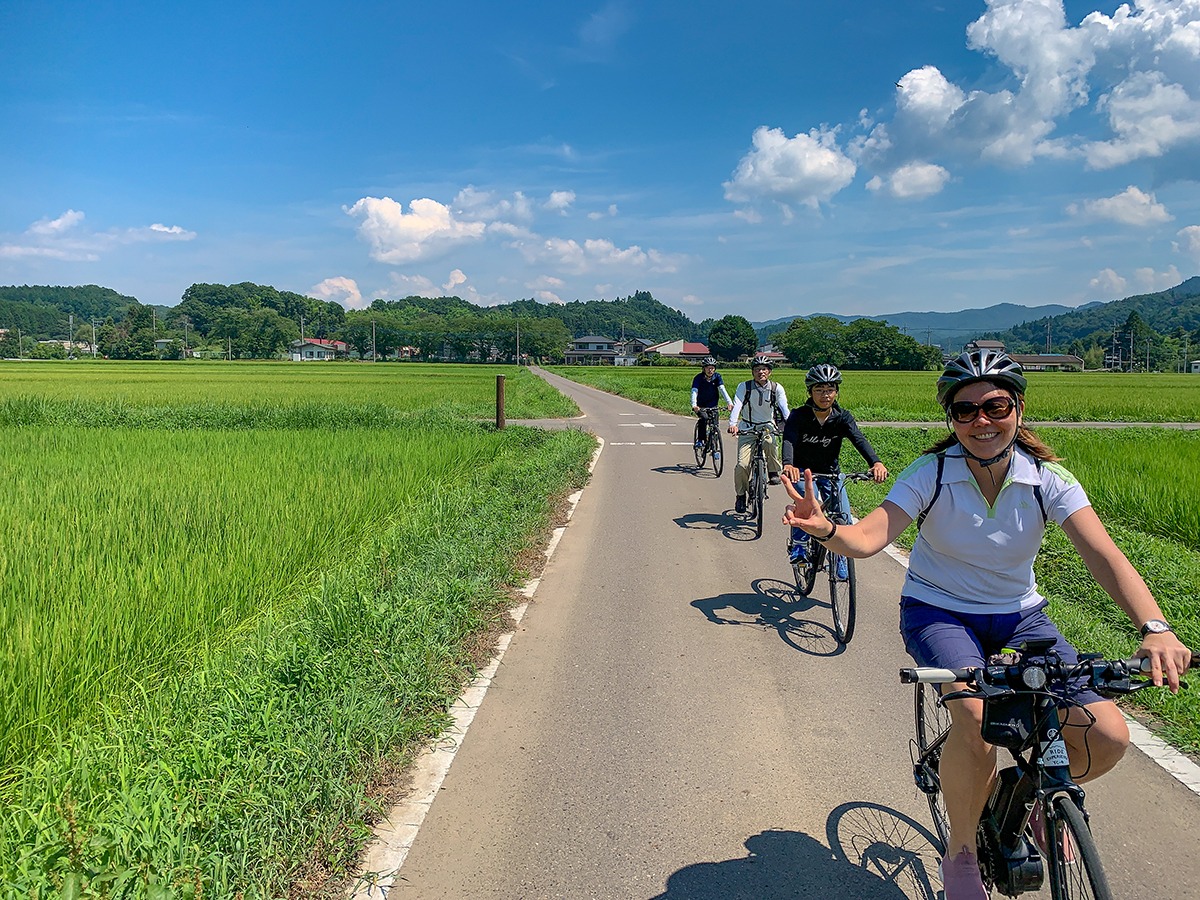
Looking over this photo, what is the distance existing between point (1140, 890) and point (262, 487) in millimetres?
8125

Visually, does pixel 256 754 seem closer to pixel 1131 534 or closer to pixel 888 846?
pixel 888 846

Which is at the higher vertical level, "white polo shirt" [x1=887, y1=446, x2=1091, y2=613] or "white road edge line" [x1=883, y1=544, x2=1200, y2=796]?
"white polo shirt" [x1=887, y1=446, x2=1091, y2=613]

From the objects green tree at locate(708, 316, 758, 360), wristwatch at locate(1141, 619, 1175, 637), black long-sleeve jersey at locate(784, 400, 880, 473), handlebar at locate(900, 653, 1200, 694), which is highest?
green tree at locate(708, 316, 758, 360)

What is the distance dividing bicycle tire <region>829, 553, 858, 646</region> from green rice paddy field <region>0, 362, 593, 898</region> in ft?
7.75

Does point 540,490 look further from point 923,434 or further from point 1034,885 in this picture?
point 923,434

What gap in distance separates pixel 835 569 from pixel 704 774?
2.32 m

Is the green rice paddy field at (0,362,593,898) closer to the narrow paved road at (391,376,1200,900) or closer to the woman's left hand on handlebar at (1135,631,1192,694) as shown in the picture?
the narrow paved road at (391,376,1200,900)

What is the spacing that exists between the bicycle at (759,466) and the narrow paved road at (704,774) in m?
2.10

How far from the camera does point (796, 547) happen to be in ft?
19.4

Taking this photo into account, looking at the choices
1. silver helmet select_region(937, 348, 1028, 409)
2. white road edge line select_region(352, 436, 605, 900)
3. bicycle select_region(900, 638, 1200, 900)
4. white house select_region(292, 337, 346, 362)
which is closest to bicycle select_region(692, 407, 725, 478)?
white road edge line select_region(352, 436, 605, 900)

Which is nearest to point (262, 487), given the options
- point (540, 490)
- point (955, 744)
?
point (540, 490)

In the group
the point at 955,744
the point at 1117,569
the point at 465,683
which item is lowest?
the point at 465,683

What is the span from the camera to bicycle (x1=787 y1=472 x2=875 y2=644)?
498cm

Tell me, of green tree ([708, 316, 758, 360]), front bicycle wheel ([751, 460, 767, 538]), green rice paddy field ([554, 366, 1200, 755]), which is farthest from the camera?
green tree ([708, 316, 758, 360])
